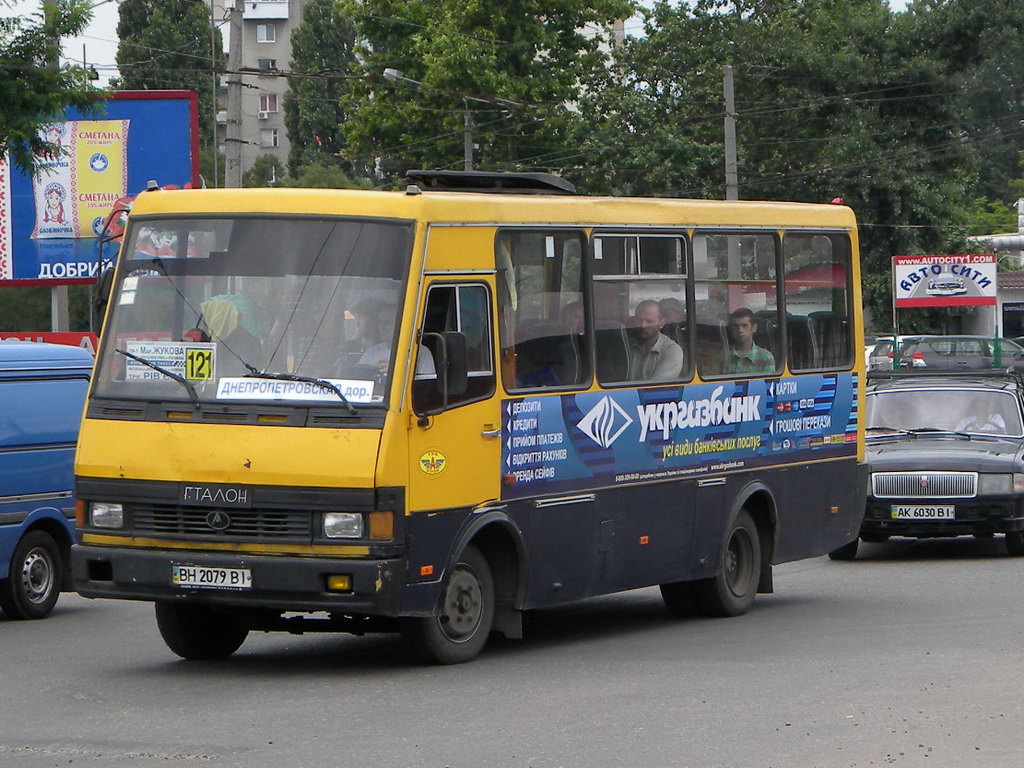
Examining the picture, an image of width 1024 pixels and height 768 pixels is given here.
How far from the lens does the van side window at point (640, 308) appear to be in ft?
39.2

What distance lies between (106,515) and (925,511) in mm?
9498

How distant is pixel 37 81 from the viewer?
59.0ft

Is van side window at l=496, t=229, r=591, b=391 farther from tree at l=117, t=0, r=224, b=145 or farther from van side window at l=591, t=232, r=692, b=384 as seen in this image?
tree at l=117, t=0, r=224, b=145

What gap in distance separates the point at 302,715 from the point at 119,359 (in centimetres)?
270

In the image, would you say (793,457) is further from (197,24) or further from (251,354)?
(197,24)

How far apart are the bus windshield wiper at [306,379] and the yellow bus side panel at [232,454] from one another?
0.14m

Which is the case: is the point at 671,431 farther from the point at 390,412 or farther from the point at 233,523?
the point at 233,523

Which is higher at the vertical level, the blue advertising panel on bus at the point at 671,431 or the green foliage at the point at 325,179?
the green foliage at the point at 325,179

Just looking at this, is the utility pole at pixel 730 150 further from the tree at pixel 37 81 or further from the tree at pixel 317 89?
the tree at pixel 317 89

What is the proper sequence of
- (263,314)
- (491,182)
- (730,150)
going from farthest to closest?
1. (730,150)
2. (491,182)
3. (263,314)

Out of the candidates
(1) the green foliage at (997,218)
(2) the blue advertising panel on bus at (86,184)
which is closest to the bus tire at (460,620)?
(2) the blue advertising panel on bus at (86,184)

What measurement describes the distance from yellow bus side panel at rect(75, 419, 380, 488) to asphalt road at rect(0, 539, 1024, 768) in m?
1.11

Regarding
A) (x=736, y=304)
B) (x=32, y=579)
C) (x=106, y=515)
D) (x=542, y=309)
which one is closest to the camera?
(x=106, y=515)

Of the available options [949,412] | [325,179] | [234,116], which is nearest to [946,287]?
[234,116]
